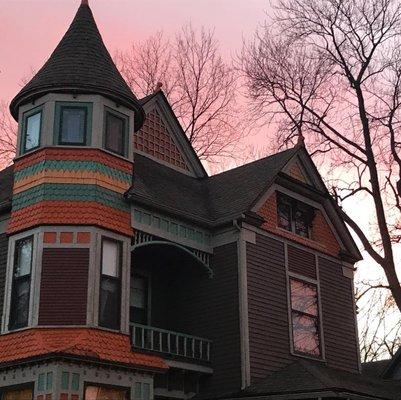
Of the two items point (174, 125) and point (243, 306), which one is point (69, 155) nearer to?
point (243, 306)

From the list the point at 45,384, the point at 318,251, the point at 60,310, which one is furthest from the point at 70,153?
the point at 318,251

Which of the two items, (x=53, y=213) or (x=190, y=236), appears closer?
(x=53, y=213)

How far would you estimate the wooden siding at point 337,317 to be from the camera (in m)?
20.9

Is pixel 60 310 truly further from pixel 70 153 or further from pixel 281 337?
pixel 281 337

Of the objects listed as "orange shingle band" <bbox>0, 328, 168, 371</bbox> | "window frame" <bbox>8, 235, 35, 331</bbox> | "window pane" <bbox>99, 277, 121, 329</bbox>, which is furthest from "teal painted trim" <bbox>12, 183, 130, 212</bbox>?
"orange shingle band" <bbox>0, 328, 168, 371</bbox>

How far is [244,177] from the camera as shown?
2161cm

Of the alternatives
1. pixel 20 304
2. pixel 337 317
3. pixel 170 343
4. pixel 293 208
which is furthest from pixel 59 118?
pixel 337 317

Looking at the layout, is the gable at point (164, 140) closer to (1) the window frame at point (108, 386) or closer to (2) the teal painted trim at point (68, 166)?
(2) the teal painted trim at point (68, 166)

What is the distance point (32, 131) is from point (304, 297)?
28.7ft

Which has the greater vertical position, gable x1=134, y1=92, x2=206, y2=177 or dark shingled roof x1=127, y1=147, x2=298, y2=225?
gable x1=134, y1=92, x2=206, y2=177

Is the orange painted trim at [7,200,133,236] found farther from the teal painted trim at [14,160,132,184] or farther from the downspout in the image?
the downspout

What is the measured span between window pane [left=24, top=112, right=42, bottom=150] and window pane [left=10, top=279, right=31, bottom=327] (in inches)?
132

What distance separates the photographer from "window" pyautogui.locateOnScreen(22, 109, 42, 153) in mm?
17297

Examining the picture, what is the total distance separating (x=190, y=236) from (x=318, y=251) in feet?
15.3
